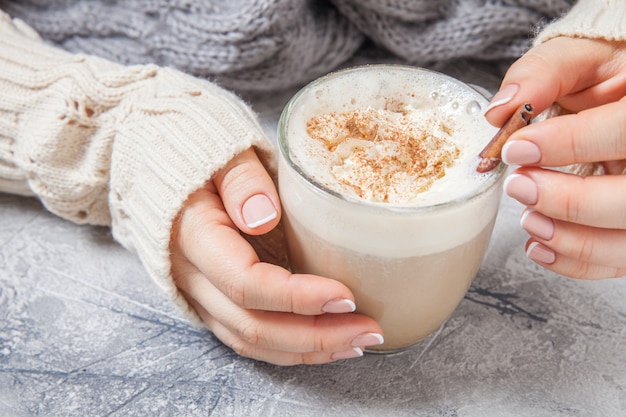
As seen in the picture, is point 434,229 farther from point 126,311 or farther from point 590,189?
point 126,311

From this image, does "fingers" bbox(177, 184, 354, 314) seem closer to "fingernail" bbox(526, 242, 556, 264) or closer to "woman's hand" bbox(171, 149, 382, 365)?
"woman's hand" bbox(171, 149, 382, 365)

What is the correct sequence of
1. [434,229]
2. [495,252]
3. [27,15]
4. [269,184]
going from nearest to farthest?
1. [434,229]
2. [269,184]
3. [495,252]
4. [27,15]

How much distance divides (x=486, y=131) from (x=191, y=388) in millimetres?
356

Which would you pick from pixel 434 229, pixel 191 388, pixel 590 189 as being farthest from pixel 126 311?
pixel 590 189

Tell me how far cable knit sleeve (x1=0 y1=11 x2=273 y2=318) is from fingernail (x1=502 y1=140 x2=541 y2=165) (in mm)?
244

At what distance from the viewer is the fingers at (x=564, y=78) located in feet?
1.90

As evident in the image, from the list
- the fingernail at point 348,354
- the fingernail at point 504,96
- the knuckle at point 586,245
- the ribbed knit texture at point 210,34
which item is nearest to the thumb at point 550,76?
the fingernail at point 504,96

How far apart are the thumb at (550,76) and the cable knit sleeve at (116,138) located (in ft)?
0.78

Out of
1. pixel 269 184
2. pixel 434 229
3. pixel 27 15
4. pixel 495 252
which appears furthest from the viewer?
pixel 27 15

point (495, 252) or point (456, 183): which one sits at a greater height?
point (456, 183)

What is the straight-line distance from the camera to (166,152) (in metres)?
0.67

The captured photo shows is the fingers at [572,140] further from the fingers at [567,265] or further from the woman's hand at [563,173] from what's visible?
the fingers at [567,265]

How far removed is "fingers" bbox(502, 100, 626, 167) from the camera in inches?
21.2

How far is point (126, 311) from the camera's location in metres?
0.71
